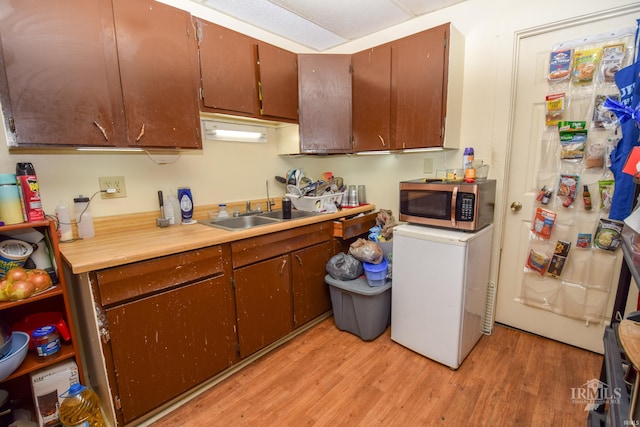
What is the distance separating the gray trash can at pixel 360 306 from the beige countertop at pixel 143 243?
1.91 feet

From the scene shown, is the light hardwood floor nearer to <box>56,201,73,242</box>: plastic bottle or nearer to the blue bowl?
the blue bowl

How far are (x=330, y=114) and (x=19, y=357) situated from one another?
2311 millimetres

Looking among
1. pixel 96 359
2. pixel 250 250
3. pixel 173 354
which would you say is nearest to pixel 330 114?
pixel 250 250

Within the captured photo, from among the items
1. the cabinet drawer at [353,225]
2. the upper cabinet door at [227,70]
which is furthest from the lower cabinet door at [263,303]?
the upper cabinet door at [227,70]

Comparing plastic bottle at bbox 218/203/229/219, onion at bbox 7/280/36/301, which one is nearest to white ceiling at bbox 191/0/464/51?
plastic bottle at bbox 218/203/229/219

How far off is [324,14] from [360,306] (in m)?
2.21

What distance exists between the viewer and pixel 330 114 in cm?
238

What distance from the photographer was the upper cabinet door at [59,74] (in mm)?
1184

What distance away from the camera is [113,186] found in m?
1.75

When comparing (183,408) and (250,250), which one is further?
(250,250)

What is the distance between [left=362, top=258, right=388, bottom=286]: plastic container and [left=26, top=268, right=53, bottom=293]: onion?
1749 millimetres

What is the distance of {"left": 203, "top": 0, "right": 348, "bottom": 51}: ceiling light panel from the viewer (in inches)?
79.5

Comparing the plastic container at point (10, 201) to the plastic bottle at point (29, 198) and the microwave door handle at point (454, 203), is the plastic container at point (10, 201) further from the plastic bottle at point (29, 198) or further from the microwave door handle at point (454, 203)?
the microwave door handle at point (454, 203)

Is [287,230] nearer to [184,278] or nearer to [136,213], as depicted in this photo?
[184,278]
